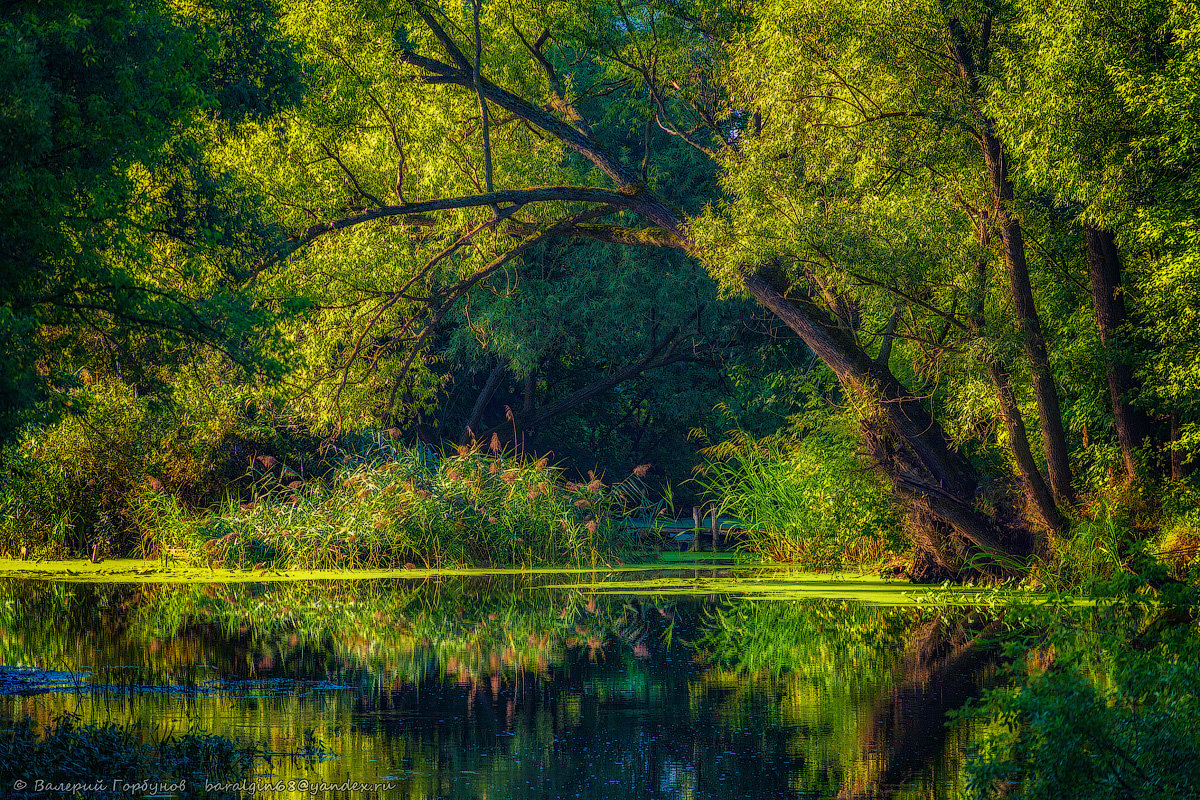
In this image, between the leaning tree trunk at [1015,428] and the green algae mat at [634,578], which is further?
the green algae mat at [634,578]

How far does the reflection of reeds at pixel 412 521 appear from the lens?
63.4 feet

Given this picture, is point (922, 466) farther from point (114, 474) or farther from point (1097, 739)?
point (114, 474)

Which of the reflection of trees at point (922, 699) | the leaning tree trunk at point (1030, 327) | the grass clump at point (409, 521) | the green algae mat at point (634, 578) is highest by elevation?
the leaning tree trunk at point (1030, 327)

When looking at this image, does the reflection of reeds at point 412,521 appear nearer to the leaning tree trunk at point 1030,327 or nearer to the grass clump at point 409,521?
the grass clump at point 409,521

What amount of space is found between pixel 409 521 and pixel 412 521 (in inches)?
2.0

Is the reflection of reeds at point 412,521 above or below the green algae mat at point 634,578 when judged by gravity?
above

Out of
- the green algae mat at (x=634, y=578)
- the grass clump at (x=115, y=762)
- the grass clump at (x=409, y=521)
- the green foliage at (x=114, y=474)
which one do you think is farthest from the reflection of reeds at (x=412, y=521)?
the grass clump at (x=115, y=762)

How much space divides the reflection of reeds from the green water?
2.53 metres

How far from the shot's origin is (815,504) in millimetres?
Result: 19672

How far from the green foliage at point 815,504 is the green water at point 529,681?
1943 mm

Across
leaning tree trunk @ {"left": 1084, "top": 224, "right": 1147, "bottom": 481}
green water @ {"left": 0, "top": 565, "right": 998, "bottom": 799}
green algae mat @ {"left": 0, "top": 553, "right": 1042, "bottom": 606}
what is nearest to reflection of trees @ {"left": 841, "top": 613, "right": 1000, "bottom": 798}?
green water @ {"left": 0, "top": 565, "right": 998, "bottom": 799}

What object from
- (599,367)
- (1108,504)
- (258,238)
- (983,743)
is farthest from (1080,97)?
(599,367)

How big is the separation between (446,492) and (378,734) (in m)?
11.8

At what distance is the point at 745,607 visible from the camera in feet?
49.2
